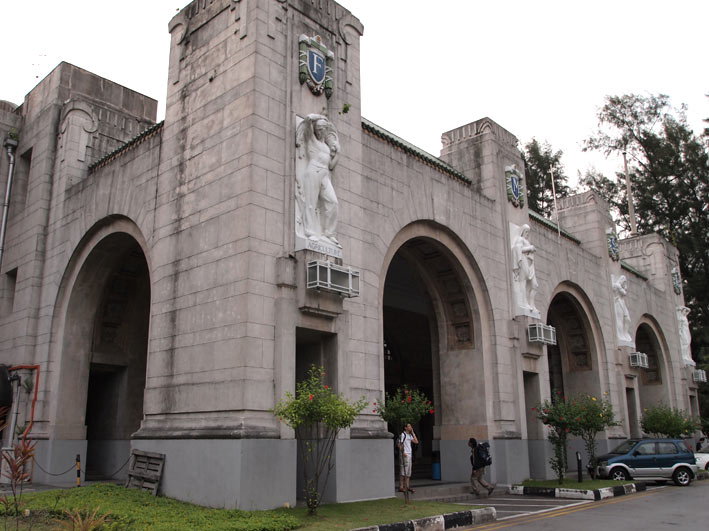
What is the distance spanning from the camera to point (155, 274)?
13852 millimetres

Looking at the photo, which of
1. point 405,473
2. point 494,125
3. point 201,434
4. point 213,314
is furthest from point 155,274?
point 494,125

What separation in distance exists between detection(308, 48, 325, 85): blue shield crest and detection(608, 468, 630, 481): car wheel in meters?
15.0

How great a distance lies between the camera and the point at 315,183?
1291cm

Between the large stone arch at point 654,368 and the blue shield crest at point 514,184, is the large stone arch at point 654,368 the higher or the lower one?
the lower one

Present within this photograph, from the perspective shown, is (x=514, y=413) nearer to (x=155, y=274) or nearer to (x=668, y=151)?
(x=155, y=274)

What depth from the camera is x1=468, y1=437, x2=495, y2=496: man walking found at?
15.5m

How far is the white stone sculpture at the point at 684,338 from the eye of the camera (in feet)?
114

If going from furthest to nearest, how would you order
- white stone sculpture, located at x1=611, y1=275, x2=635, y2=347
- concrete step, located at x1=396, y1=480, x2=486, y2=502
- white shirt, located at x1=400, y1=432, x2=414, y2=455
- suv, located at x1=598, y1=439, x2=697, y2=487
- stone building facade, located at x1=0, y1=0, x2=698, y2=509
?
white stone sculpture, located at x1=611, y1=275, x2=635, y2=347 → suv, located at x1=598, y1=439, x2=697, y2=487 → concrete step, located at x1=396, y1=480, x2=486, y2=502 → white shirt, located at x1=400, y1=432, x2=414, y2=455 → stone building facade, located at x1=0, y1=0, x2=698, y2=509

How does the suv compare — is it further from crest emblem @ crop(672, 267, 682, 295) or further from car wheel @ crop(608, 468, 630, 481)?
crest emblem @ crop(672, 267, 682, 295)

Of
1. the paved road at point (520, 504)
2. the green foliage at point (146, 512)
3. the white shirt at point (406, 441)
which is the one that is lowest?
the paved road at point (520, 504)

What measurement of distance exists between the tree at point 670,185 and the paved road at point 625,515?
27.4 meters

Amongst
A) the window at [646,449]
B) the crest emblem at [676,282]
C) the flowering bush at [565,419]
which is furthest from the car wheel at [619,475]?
the crest emblem at [676,282]

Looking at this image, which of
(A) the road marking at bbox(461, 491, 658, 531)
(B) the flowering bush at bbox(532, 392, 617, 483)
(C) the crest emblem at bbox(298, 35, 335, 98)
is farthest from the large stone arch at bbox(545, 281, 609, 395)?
(C) the crest emblem at bbox(298, 35, 335, 98)

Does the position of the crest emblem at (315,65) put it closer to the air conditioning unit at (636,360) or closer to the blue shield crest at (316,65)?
the blue shield crest at (316,65)
